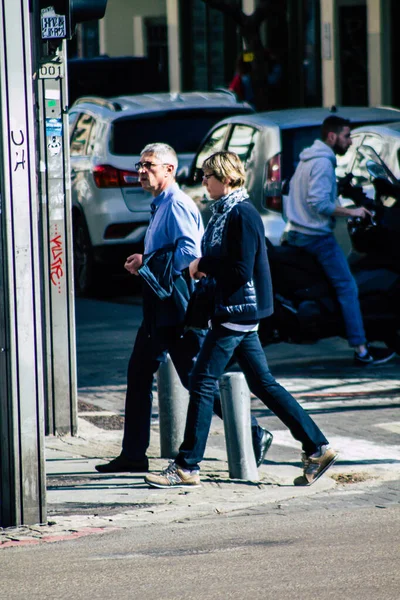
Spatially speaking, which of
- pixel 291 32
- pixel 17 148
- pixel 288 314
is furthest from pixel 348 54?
pixel 17 148

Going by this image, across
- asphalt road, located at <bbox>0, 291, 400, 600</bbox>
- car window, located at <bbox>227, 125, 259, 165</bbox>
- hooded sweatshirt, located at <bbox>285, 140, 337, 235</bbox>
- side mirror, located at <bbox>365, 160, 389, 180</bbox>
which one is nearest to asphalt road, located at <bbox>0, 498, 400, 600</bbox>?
asphalt road, located at <bbox>0, 291, 400, 600</bbox>

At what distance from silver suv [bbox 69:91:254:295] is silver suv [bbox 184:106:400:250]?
0.98 m

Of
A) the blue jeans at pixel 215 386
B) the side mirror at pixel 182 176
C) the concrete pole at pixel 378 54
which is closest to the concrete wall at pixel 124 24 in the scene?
the concrete pole at pixel 378 54

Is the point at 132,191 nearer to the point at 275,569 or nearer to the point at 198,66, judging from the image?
the point at 275,569

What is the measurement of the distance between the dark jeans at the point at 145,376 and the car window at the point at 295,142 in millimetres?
4957

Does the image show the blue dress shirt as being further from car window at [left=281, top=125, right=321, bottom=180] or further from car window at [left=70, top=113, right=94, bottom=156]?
car window at [left=70, top=113, right=94, bottom=156]

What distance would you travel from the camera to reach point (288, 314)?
429 inches

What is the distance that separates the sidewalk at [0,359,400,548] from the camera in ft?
22.8

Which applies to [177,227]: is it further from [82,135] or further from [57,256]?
[82,135]

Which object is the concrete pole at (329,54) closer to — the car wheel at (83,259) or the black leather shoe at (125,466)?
the car wheel at (83,259)

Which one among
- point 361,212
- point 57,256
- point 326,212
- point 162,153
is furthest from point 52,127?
point 361,212

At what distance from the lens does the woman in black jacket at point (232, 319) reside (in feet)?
24.3

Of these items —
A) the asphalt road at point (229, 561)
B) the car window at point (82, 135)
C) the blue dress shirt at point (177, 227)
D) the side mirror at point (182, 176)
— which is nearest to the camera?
the asphalt road at point (229, 561)

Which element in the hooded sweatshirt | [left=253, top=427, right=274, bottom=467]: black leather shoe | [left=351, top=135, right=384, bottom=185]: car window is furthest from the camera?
[left=351, top=135, right=384, bottom=185]: car window
